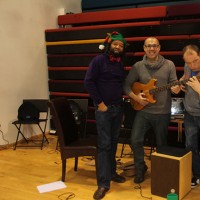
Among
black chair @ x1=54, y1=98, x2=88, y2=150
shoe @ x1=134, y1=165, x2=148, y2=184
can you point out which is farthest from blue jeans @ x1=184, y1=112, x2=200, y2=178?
black chair @ x1=54, y1=98, x2=88, y2=150

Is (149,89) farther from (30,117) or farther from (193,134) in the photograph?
(30,117)

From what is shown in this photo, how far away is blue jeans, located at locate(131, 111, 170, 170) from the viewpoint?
3.49m

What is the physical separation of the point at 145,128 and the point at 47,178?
1329 millimetres

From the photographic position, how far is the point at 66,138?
12.1 ft

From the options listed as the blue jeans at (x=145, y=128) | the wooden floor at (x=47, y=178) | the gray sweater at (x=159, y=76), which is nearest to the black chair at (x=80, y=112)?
the wooden floor at (x=47, y=178)

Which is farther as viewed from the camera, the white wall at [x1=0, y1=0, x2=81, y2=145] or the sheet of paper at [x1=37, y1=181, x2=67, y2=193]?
the white wall at [x1=0, y1=0, x2=81, y2=145]

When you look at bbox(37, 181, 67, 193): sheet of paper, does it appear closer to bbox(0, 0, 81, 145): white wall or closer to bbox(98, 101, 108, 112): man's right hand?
bbox(98, 101, 108, 112): man's right hand

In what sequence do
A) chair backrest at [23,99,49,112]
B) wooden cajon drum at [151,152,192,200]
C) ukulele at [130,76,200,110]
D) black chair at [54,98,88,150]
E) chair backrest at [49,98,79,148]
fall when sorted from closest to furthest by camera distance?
wooden cajon drum at [151,152,192,200]
ukulele at [130,76,200,110]
chair backrest at [49,98,79,148]
black chair at [54,98,88,150]
chair backrest at [23,99,49,112]

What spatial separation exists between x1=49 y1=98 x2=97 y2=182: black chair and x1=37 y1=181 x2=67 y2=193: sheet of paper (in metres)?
0.09

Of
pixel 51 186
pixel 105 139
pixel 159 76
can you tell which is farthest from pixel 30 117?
pixel 159 76

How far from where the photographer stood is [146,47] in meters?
3.40

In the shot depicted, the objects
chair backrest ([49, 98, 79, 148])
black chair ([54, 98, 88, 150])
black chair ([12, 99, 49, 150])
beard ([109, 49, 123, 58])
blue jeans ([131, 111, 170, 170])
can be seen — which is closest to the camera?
beard ([109, 49, 123, 58])

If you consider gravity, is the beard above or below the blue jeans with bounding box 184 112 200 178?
above

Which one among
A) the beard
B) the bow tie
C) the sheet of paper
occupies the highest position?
the beard
